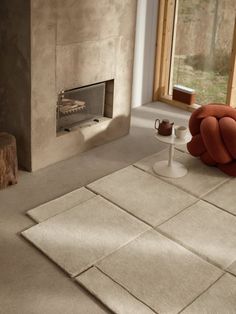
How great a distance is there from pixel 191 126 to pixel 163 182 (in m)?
0.58

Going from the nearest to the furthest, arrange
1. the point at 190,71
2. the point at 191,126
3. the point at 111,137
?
the point at 191,126 < the point at 111,137 < the point at 190,71

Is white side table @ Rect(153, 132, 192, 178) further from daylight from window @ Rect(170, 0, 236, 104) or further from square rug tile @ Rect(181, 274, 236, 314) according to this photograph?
daylight from window @ Rect(170, 0, 236, 104)

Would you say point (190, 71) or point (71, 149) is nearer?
point (71, 149)

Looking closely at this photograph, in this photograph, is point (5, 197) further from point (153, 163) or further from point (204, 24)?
point (204, 24)

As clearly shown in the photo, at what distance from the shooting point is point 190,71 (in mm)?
5266

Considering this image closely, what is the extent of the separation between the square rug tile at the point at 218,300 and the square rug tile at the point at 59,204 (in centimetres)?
118

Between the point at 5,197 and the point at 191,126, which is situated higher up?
the point at 191,126

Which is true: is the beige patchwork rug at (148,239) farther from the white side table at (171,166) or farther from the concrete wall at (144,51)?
the concrete wall at (144,51)

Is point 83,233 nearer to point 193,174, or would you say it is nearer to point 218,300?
point 218,300

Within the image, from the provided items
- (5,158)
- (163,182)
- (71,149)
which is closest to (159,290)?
(163,182)

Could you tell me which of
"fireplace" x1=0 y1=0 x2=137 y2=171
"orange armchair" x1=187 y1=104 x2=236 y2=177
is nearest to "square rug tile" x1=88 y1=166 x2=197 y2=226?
"orange armchair" x1=187 y1=104 x2=236 y2=177

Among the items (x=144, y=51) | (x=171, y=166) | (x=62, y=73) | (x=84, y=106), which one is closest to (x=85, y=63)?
(x=62, y=73)

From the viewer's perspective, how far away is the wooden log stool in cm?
353

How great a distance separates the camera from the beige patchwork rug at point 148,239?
262cm
